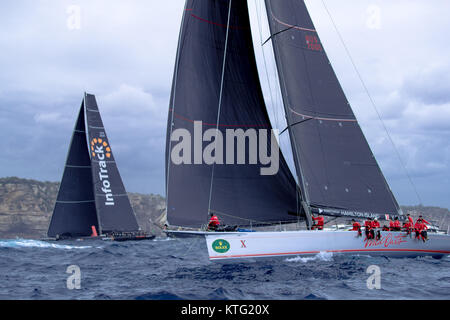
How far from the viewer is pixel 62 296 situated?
10945mm

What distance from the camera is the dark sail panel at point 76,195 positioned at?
40562mm

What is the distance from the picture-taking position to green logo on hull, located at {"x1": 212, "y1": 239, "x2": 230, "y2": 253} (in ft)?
47.9

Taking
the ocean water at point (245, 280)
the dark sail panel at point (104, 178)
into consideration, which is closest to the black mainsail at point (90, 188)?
the dark sail panel at point (104, 178)

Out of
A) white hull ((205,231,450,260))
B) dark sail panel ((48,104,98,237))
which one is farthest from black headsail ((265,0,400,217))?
dark sail panel ((48,104,98,237))

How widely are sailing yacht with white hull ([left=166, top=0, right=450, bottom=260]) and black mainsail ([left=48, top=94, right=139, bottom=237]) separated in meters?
26.7

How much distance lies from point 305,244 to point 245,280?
328 centimetres

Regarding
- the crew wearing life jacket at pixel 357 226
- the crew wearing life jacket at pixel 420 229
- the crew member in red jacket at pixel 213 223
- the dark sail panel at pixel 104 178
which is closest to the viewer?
the crew member in red jacket at pixel 213 223

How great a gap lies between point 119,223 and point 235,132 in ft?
97.6

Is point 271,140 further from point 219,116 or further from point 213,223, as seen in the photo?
point 213,223

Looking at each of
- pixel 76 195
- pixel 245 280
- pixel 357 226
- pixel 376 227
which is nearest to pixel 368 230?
pixel 357 226

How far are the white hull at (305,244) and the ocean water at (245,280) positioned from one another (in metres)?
0.32

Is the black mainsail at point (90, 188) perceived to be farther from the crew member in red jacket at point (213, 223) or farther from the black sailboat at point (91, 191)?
the crew member in red jacket at point (213, 223)
